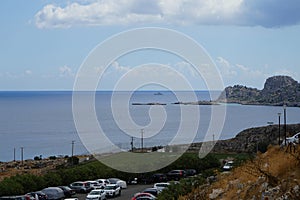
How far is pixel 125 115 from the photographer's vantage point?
154 metres

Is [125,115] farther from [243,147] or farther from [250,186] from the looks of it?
[250,186]

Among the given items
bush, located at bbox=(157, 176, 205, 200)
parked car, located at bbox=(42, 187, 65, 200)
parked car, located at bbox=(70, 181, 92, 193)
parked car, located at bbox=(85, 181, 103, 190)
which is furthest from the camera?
parked car, located at bbox=(70, 181, 92, 193)

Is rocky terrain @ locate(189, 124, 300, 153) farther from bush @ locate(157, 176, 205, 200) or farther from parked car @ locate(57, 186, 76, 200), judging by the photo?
bush @ locate(157, 176, 205, 200)

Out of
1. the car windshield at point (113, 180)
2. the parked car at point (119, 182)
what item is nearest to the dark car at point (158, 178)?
the parked car at point (119, 182)

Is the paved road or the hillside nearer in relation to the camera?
the hillside

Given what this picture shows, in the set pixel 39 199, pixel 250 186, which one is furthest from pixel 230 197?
pixel 39 199

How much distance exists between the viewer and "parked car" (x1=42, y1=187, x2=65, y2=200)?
108 feet

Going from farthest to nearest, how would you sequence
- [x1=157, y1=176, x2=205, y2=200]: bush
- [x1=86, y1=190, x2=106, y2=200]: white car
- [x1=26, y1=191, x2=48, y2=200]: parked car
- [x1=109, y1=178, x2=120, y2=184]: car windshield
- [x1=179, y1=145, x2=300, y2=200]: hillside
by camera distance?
1. [x1=109, y1=178, x2=120, y2=184]: car windshield
2. [x1=86, y1=190, x2=106, y2=200]: white car
3. [x1=26, y1=191, x2=48, y2=200]: parked car
4. [x1=157, y1=176, x2=205, y2=200]: bush
5. [x1=179, y1=145, x2=300, y2=200]: hillside

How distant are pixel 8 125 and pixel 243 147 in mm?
Result: 108755

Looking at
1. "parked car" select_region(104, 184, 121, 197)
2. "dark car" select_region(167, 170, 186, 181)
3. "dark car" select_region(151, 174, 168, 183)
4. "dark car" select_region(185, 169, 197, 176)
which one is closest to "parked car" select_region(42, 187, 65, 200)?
"parked car" select_region(104, 184, 121, 197)

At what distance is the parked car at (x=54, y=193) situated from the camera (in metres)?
32.9

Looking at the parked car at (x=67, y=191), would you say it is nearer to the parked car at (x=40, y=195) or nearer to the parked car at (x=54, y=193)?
the parked car at (x=54, y=193)

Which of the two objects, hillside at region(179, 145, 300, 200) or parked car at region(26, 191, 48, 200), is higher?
hillside at region(179, 145, 300, 200)

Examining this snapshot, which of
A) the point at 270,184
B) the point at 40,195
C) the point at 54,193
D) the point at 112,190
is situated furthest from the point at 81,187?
the point at 270,184
